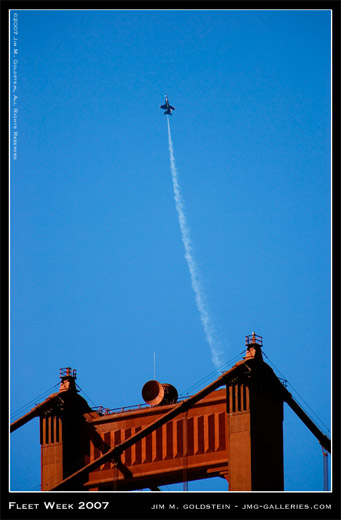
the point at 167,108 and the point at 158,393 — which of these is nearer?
the point at 158,393

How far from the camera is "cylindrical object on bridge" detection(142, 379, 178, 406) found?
94812 millimetres

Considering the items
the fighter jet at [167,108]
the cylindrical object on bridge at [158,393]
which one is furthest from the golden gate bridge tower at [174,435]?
the fighter jet at [167,108]

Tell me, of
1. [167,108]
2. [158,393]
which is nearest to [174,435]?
[158,393]

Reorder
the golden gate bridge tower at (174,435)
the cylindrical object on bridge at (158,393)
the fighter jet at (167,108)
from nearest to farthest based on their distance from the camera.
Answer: the golden gate bridge tower at (174,435) < the cylindrical object on bridge at (158,393) < the fighter jet at (167,108)

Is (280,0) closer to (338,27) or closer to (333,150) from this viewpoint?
(338,27)

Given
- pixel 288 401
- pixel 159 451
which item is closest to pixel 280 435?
pixel 288 401

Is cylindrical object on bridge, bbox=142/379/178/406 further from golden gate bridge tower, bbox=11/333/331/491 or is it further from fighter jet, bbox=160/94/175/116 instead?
fighter jet, bbox=160/94/175/116

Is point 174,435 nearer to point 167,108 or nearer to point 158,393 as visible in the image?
point 158,393

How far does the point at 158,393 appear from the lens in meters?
95.0

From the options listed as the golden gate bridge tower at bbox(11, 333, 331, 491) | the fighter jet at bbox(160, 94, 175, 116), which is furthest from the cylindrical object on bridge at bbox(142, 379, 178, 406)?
the fighter jet at bbox(160, 94, 175, 116)

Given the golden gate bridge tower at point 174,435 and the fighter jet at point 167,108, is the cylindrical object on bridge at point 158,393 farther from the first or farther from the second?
the fighter jet at point 167,108

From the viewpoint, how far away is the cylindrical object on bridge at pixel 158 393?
9481cm

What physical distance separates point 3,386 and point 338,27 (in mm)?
25578

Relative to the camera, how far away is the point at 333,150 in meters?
66.4
